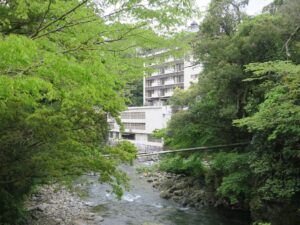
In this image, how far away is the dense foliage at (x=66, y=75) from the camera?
3207mm

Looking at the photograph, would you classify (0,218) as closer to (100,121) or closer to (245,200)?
(100,121)

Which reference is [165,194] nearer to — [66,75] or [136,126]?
[66,75]

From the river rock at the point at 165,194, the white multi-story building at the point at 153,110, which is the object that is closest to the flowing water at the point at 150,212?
the river rock at the point at 165,194

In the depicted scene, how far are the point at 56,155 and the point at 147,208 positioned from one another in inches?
382

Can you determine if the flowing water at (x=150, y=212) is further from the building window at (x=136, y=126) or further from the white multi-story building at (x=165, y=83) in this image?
the white multi-story building at (x=165, y=83)

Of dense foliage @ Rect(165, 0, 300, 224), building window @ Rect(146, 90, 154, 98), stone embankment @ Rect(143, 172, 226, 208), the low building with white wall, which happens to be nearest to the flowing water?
stone embankment @ Rect(143, 172, 226, 208)

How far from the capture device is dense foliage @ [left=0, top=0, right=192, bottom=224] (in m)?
3.21

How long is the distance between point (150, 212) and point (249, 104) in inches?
263

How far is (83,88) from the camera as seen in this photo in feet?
12.1

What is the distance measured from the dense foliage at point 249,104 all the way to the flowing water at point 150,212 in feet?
3.00

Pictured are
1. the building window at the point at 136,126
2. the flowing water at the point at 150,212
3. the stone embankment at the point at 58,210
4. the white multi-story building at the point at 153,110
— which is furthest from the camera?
the building window at the point at 136,126

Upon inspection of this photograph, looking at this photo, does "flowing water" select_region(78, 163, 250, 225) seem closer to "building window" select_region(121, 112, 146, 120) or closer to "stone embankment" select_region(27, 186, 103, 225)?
"stone embankment" select_region(27, 186, 103, 225)

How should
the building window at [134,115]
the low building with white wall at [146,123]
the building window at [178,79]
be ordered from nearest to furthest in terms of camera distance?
1. the low building with white wall at [146,123]
2. the building window at [134,115]
3. the building window at [178,79]

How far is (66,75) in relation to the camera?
3.19 metres
